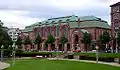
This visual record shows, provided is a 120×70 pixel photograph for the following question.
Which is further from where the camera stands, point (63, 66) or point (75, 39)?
point (75, 39)

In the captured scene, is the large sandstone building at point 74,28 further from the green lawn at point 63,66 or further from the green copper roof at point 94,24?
the green lawn at point 63,66

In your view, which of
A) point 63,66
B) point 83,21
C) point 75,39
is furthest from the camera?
point 83,21

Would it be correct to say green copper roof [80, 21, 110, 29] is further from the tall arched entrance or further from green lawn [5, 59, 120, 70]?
green lawn [5, 59, 120, 70]

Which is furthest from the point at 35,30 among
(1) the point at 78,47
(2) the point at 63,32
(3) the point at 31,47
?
(1) the point at 78,47

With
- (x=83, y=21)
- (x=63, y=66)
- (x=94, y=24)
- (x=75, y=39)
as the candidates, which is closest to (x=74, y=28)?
(x=75, y=39)

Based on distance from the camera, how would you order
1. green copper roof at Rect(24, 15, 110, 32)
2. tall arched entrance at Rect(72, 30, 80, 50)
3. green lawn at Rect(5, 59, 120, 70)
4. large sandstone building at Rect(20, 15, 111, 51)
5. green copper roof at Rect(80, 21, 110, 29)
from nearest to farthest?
green lawn at Rect(5, 59, 120, 70) < large sandstone building at Rect(20, 15, 111, 51) < green copper roof at Rect(80, 21, 110, 29) < green copper roof at Rect(24, 15, 110, 32) < tall arched entrance at Rect(72, 30, 80, 50)

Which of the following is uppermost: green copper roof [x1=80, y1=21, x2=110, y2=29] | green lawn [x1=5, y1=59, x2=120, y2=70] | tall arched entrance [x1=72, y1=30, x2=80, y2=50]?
green copper roof [x1=80, y1=21, x2=110, y2=29]

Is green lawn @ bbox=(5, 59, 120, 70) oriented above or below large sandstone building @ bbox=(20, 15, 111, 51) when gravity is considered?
below

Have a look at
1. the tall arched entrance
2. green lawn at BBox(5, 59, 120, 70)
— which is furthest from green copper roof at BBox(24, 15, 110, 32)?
green lawn at BBox(5, 59, 120, 70)

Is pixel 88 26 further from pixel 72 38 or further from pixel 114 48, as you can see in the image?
pixel 114 48

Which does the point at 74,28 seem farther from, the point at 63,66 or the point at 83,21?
the point at 63,66

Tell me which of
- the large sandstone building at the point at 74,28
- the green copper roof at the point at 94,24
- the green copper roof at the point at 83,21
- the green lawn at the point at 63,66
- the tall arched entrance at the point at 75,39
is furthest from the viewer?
the tall arched entrance at the point at 75,39

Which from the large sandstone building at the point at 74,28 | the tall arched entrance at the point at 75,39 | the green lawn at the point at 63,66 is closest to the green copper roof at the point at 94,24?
the large sandstone building at the point at 74,28

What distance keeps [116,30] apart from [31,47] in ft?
209
